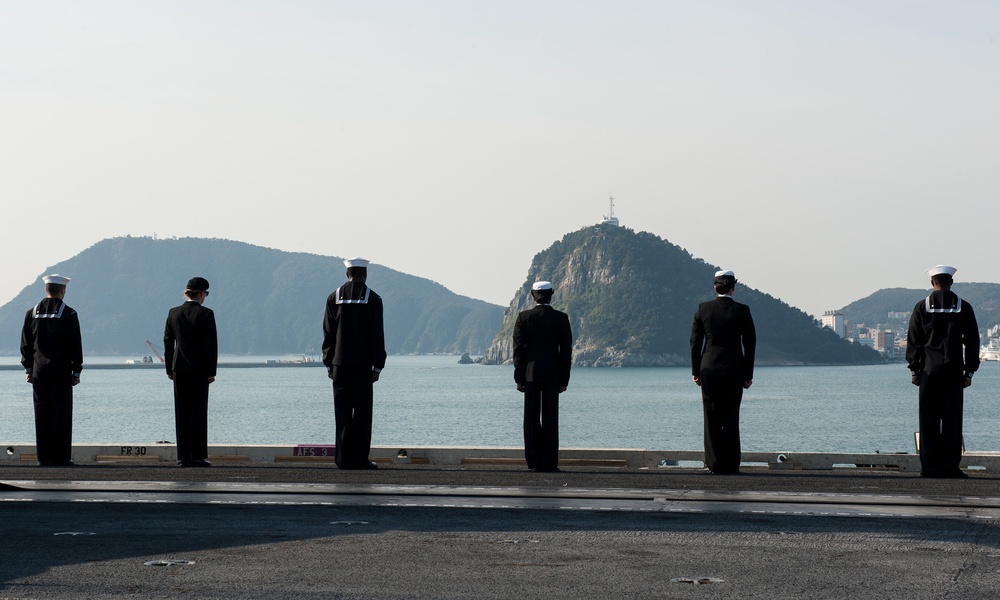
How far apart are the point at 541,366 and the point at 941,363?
406 cm

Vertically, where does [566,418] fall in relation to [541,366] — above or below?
below

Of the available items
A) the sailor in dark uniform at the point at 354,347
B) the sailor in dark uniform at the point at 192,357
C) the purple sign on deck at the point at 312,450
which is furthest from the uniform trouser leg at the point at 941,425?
the sailor in dark uniform at the point at 192,357

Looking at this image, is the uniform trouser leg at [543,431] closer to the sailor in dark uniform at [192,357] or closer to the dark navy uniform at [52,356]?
the sailor in dark uniform at [192,357]

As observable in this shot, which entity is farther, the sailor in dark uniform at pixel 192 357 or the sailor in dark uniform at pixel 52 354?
the sailor in dark uniform at pixel 52 354

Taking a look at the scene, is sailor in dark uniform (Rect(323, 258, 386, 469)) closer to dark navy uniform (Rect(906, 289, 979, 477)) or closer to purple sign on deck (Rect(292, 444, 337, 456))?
purple sign on deck (Rect(292, 444, 337, 456))

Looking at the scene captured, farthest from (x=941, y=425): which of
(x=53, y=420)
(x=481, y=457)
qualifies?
(x=53, y=420)

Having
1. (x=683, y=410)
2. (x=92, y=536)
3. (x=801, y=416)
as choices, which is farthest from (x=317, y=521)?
(x=683, y=410)

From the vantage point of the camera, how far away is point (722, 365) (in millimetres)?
13711

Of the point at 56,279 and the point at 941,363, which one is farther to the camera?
the point at 56,279

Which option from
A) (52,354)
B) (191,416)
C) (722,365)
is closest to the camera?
(722,365)

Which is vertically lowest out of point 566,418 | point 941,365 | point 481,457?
point 566,418

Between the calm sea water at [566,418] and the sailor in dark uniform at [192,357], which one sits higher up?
the sailor in dark uniform at [192,357]

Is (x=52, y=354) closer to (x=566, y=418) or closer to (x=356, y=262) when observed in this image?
(x=356, y=262)

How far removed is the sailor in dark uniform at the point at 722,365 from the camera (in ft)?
43.5
